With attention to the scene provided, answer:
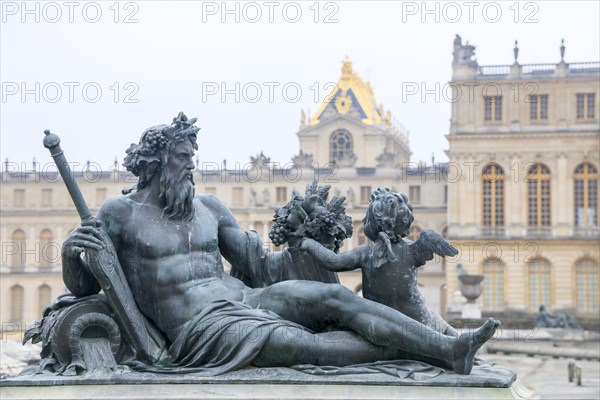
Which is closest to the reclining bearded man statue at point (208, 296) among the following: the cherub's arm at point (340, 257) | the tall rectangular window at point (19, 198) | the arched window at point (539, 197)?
the cherub's arm at point (340, 257)

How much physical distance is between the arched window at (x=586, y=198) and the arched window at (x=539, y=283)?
7.14ft

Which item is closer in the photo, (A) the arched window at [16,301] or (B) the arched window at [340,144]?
(A) the arched window at [16,301]

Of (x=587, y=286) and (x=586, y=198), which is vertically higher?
(x=586, y=198)

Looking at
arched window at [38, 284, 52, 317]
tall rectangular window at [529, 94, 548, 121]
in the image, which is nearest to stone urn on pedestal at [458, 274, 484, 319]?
tall rectangular window at [529, 94, 548, 121]

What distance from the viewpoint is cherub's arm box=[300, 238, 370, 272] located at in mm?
5609

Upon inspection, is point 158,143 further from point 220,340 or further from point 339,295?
point 339,295

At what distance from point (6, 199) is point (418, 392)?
60.4 meters

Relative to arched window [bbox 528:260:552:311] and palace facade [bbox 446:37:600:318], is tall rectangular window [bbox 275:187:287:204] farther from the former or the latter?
arched window [bbox 528:260:552:311]

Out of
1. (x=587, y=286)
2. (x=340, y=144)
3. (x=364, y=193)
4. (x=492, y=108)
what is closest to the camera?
(x=587, y=286)

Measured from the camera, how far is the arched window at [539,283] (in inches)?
1983

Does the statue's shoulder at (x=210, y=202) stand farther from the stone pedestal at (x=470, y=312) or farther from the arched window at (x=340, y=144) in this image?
the arched window at (x=340, y=144)

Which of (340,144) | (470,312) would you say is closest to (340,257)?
(470,312)

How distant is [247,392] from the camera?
528cm

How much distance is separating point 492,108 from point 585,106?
3958 millimetres
